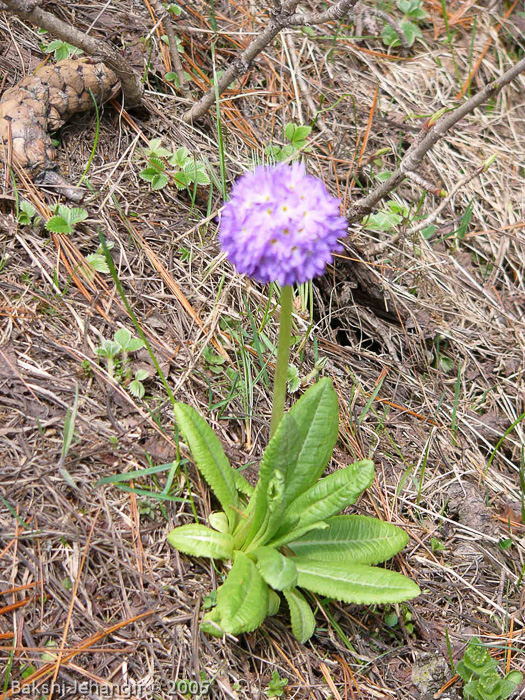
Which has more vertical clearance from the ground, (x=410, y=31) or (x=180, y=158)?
(x=410, y=31)

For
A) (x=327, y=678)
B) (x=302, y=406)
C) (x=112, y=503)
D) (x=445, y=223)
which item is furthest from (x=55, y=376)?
(x=445, y=223)

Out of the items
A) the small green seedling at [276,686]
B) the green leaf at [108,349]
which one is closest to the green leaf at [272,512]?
the small green seedling at [276,686]

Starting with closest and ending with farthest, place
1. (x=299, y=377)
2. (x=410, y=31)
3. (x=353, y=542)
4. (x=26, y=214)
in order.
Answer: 1. (x=353, y=542)
2. (x=26, y=214)
3. (x=299, y=377)
4. (x=410, y=31)

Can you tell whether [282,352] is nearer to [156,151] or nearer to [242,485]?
[242,485]

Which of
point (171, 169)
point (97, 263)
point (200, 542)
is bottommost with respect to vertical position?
point (200, 542)

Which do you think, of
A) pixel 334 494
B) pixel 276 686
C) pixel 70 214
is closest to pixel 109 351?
pixel 70 214

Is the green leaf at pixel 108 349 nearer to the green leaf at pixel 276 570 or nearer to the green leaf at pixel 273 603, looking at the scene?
the green leaf at pixel 276 570
